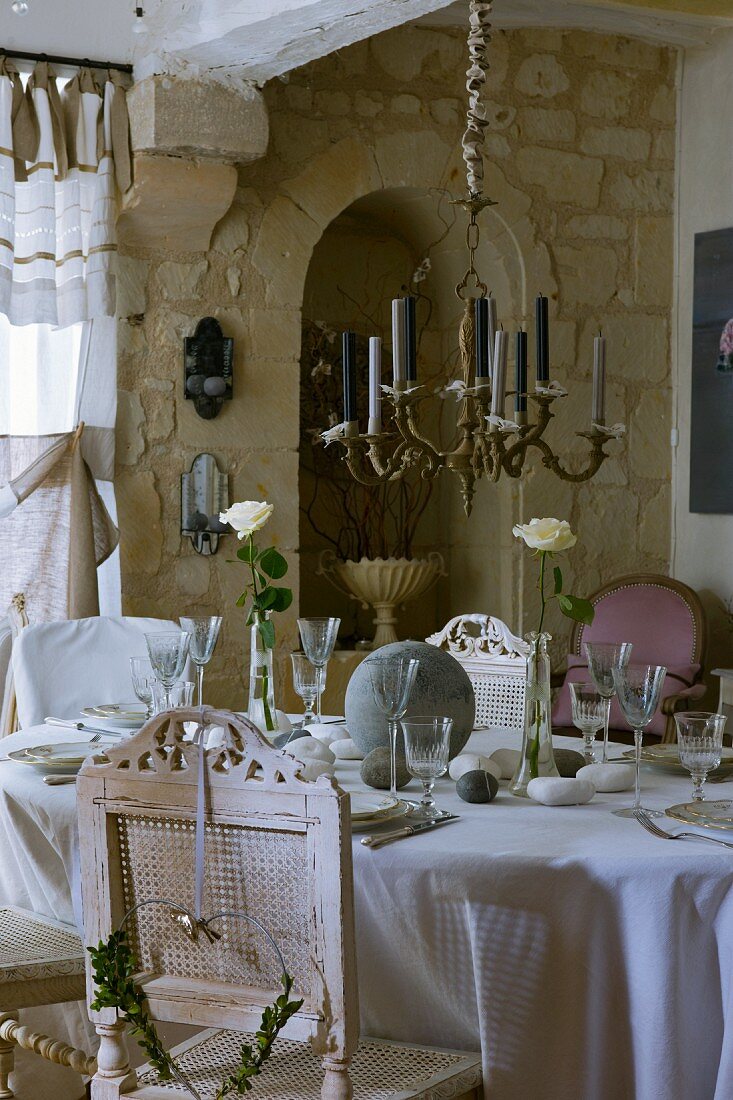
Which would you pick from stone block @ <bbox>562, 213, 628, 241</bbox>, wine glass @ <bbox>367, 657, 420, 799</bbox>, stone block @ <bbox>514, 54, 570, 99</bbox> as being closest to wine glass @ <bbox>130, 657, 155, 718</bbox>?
wine glass @ <bbox>367, 657, 420, 799</bbox>

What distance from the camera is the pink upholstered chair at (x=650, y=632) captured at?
13.3ft

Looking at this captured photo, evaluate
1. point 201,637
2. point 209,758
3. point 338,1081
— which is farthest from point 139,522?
point 338,1081

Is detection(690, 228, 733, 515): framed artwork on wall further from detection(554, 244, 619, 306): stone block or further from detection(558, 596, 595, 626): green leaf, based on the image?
detection(558, 596, 595, 626): green leaf

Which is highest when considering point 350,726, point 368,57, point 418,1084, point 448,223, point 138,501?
point 368,57

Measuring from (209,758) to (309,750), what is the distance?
71 centimetres

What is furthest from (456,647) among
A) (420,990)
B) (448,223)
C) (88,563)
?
(448,223)

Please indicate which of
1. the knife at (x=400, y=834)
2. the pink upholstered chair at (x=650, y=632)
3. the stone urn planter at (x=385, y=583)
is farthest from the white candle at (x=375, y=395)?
the stone urn planter at (x=385, y=583)

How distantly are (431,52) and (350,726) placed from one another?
294cm

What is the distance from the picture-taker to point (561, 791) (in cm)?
201

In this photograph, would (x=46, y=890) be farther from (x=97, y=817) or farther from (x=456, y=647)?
(x=456, y=647)

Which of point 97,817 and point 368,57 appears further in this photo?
point 368,57

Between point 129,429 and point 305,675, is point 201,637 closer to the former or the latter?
point 305,675

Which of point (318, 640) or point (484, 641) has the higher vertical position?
point (318, 640)

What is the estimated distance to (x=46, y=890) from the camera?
222 centimetres
